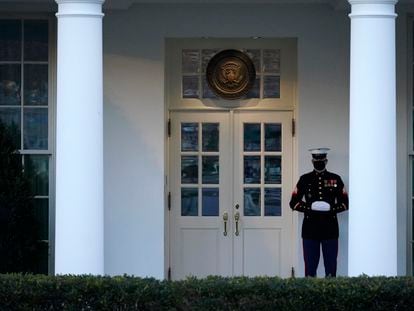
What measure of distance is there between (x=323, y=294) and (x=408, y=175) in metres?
4.18

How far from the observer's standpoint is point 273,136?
42.9ft

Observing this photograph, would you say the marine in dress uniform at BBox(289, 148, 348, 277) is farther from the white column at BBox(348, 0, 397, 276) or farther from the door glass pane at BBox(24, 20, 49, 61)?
the door glass pane at BBox(24, 20, 49, 61)

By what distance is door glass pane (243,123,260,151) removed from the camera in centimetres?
1309

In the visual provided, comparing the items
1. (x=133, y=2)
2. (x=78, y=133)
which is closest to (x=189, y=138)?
(x=133, y=2)

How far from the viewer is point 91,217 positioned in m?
9.94

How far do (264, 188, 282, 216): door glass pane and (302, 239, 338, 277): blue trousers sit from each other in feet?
2.86

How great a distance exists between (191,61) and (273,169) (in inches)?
63.2

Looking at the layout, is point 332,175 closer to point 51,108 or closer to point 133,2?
point 133,2

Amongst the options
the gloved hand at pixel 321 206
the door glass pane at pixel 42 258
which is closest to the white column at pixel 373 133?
the gloved hand at pixel 321 206

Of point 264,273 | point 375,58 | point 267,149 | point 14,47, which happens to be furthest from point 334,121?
point 14,47

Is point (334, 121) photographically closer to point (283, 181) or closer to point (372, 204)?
point (283, 181)

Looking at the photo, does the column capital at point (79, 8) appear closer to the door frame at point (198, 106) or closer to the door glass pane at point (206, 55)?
the door frame at point (198, 106)

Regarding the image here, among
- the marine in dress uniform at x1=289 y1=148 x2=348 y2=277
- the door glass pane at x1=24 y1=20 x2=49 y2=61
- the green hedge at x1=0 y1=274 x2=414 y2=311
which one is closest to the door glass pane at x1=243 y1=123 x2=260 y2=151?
the marine in dress uniform at x1=289 y1=148 x2=348 y2=277

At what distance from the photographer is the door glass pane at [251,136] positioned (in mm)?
13094
